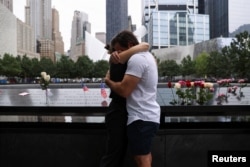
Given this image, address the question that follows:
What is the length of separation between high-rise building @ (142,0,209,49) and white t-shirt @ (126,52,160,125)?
A: 8.66ft

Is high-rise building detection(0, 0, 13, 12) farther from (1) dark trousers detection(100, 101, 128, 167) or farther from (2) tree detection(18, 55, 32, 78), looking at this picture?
(1) dark trousers detection(100, 101, 128, 167)

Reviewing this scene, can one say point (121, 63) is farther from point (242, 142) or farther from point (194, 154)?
point (242, 142)

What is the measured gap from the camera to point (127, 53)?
1.80 meters

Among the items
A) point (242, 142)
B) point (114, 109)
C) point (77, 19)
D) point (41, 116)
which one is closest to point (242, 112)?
point (242, 142)

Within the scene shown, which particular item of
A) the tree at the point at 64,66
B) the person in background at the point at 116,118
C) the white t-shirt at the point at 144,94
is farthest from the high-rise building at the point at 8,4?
the white t-shirt at the point at 144,94

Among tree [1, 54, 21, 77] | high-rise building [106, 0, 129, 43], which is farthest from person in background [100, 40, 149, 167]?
tree [1, 54, 21, 77]

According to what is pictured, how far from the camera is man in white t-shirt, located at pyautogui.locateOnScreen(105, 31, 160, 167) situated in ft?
5.76

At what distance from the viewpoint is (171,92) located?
10.8ft

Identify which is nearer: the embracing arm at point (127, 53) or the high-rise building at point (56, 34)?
the embracing arm at point (127, 53)

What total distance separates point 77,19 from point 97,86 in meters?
0.79

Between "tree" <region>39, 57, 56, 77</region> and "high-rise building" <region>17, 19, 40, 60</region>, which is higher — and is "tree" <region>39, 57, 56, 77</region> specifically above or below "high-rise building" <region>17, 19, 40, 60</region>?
below

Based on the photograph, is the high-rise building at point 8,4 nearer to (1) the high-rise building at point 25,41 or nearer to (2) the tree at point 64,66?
(1) the high-rise building at point 25,41

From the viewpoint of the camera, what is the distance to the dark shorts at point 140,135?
1785 mm

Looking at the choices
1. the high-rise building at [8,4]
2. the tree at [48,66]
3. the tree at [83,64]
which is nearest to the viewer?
the high-rise building at [8,4]
